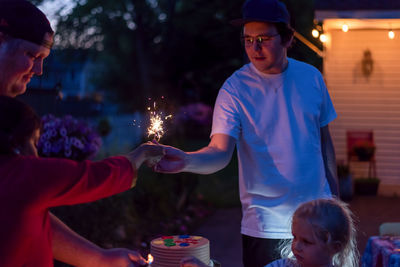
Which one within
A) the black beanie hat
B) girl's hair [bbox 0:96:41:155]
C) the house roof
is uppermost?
the house roof

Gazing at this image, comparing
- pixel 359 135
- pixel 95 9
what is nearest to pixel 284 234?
pixel 359 135

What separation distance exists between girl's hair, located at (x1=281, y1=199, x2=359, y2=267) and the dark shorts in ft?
1.02

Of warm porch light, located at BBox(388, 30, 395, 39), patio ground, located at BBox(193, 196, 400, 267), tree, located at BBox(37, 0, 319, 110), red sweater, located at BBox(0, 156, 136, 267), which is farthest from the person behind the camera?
tree, located at BBox(37, 0, 319, 110)

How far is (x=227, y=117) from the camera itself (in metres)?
2.70

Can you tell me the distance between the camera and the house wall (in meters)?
10.9

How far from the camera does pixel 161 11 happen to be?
81.3ft

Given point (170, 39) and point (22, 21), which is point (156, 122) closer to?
point (22, 21)

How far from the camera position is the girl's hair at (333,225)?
7.66 feet

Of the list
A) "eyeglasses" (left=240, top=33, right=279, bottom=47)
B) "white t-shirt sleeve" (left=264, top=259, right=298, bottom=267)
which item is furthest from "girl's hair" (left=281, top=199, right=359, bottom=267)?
"eyeglasses" (left=240, top=33, right=279, bottom=47)

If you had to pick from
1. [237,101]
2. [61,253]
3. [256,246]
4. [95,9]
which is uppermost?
[95,9]

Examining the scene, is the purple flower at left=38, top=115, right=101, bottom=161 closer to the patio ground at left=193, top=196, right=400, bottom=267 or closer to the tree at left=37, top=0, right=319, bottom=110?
the patio ground at left=193, top=196, right=400, bottom=267

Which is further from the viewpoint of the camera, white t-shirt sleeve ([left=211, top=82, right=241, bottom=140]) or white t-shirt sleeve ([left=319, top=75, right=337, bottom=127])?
white t-shirt sleeve ([left=319, top=75, right=337, bottom=127])

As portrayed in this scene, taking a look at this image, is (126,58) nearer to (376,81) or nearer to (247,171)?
(376,81)

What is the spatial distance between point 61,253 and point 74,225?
13.1 feet
